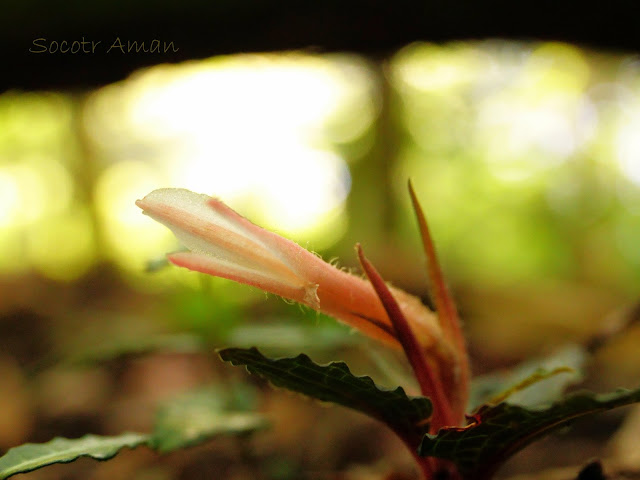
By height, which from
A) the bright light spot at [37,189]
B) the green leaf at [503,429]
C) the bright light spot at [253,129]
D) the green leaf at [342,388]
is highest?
the bright light spot at [37,189]

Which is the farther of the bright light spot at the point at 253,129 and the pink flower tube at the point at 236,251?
the bright light spot at the point at 253,129

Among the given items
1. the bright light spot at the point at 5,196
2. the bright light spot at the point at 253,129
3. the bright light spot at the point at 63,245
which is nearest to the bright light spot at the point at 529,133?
the bright light spot at the point at 253,129

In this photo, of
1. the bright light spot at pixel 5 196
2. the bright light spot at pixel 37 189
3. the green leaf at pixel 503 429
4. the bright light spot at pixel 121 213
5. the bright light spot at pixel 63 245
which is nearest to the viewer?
the green leaf at pixel 503 429

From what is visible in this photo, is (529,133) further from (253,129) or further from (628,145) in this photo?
(253,129)

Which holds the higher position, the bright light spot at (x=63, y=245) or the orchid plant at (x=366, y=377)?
the bright light spot at (x=63, y=245)

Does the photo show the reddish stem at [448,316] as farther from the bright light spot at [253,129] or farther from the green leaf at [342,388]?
the bright light spot at [253,129]

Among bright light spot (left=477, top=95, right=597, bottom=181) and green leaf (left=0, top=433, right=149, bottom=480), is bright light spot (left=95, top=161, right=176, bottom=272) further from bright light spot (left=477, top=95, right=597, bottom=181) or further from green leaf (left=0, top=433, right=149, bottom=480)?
green leaf (left=0, top=433, right=149, bottom=480)

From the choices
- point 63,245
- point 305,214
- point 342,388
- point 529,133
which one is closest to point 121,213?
point 63,245

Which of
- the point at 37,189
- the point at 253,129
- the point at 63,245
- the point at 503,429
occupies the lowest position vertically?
the point at 503,429
